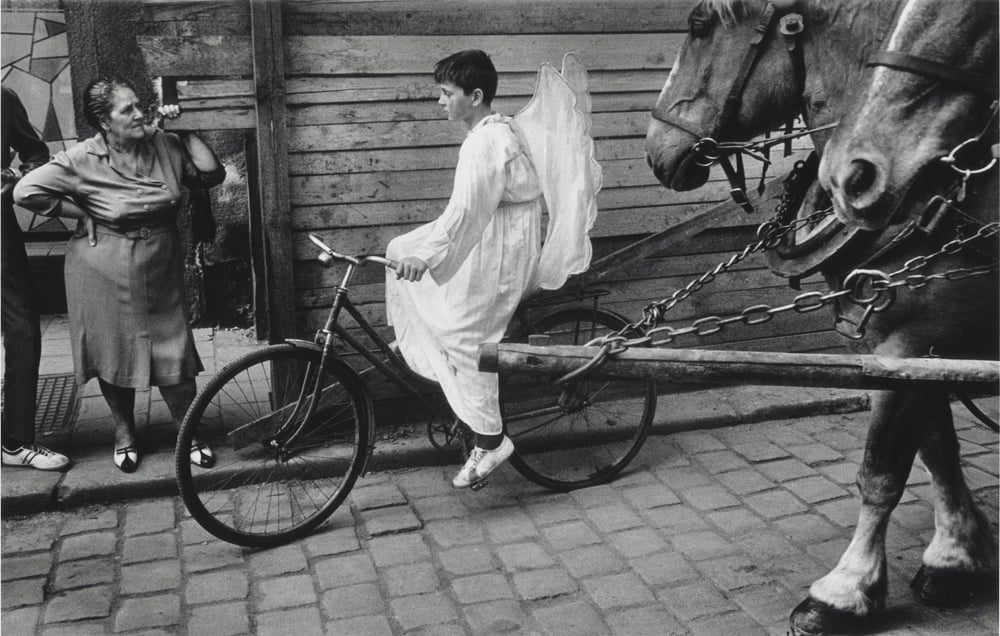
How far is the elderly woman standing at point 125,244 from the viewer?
4.48m

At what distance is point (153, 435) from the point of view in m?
5.21

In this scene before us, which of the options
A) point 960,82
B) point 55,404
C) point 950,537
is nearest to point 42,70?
point 55,404

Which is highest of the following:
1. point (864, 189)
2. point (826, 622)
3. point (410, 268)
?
point (864, 189)

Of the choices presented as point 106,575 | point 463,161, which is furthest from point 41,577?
point 463,161

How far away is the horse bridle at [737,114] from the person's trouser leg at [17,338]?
314 cm

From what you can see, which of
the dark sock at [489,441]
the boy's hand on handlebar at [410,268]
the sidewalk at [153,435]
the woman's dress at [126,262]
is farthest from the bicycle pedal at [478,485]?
the woman's dress at [126,262]

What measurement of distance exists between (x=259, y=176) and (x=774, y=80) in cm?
259

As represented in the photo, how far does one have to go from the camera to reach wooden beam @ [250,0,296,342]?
4.64 metres

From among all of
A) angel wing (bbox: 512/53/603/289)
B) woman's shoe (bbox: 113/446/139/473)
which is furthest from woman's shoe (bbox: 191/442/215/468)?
angel wing (bbox: 512/53/603/289)

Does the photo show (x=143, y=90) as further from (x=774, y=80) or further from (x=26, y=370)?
(x=774, y=80)

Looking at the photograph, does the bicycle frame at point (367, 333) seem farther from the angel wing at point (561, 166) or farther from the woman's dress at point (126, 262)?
the woman's dress at point (126, 262)

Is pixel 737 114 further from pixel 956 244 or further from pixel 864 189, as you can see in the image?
pixel 956 244

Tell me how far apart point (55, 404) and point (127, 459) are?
112cm

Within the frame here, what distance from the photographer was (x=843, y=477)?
4.93 m
